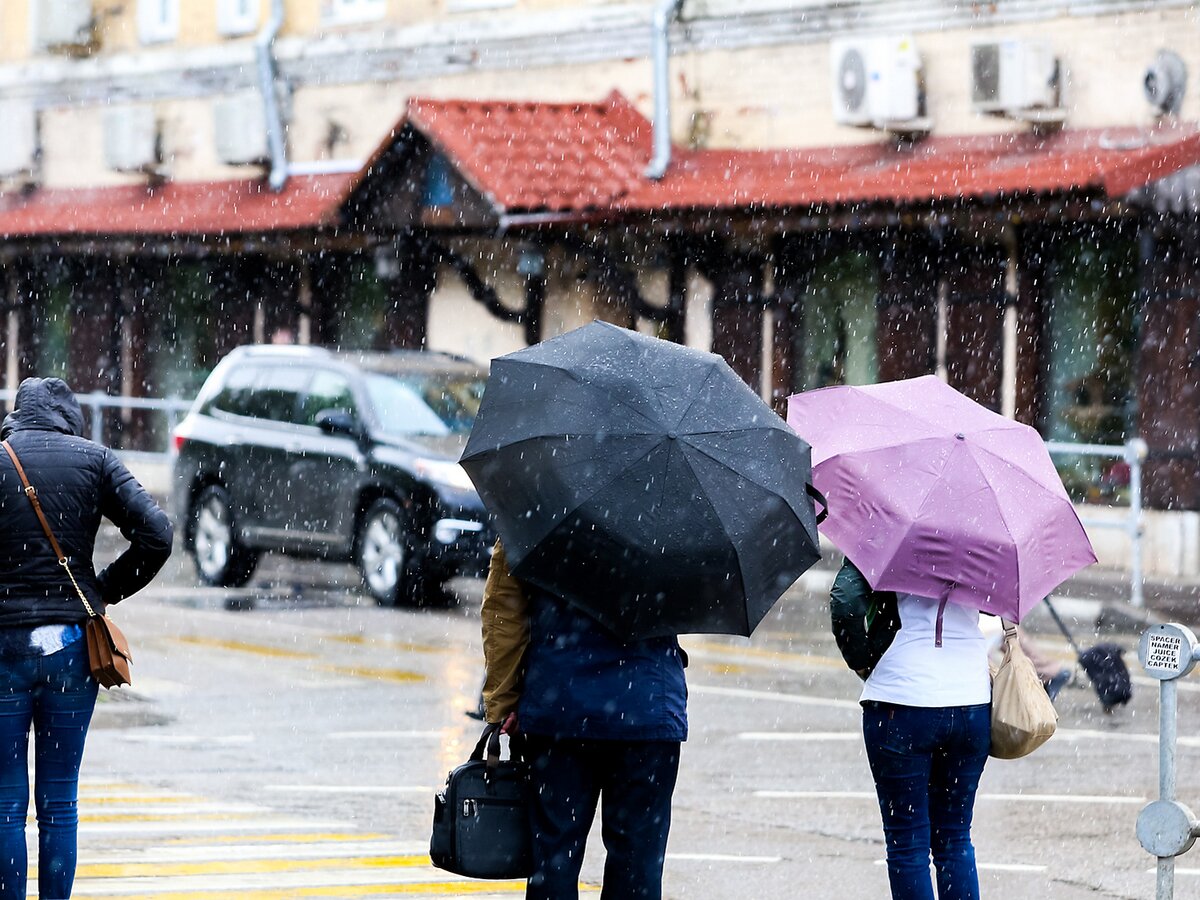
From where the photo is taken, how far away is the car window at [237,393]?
1855cm

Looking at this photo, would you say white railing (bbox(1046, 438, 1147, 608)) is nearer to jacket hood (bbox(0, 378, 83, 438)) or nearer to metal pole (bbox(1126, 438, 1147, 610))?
metal pole (bbox(1126, 438, 1147, 610))

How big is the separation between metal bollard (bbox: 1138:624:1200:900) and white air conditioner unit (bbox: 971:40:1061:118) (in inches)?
573

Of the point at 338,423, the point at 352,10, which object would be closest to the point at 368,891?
the point at 338,423

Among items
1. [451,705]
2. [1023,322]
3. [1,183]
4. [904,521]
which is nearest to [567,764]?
[904,521]

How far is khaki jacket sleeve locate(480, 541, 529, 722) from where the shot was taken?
562cm

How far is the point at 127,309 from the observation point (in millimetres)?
30125

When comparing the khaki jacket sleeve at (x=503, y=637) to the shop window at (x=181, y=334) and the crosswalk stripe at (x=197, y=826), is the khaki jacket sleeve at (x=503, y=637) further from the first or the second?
the shop window at (x=181, y=334)

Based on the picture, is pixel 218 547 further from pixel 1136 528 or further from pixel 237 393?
pixel 1136 528

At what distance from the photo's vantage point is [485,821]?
5637 millimetres

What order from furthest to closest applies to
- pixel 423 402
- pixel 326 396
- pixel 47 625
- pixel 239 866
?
pixel 326 396, pixel 423 402, pixel 239 866, pixel 47 625

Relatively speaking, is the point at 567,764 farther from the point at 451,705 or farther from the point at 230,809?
the point at 451,705

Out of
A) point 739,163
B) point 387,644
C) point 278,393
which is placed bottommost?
point 387,644

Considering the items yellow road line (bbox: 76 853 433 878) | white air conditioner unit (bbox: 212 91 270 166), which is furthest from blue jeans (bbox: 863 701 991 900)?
white air conditioner unit (bbox: 212 91 270 166)

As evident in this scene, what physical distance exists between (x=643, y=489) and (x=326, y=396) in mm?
12462
